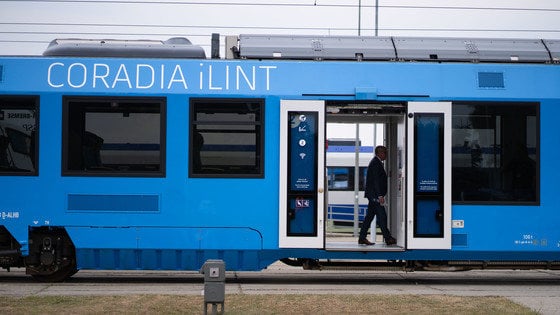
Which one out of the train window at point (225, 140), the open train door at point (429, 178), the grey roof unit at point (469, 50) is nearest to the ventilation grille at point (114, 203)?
the train window at point (225, 140)

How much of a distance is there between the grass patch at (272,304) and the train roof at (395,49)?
401 centimetres

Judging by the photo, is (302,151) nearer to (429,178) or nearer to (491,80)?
(429,178)

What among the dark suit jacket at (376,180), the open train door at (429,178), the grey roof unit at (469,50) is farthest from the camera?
the dark suit jacket at (376,180)

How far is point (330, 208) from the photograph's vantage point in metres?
34.6

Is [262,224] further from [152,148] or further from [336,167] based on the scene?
[336,167]

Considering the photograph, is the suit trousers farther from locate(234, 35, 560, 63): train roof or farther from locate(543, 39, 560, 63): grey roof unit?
locate(543, 39, 560, 63): grey roof unit

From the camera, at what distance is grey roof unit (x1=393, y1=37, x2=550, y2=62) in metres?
13.7

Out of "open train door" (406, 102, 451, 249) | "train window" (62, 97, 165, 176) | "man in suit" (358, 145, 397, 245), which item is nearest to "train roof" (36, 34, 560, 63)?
"train window" (62, 97, 165, 176)

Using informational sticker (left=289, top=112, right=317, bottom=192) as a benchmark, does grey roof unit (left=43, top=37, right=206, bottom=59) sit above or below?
above

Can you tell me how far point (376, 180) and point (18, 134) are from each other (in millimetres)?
5449

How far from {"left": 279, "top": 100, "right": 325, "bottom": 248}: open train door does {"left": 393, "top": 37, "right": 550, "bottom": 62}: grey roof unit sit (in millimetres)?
1904

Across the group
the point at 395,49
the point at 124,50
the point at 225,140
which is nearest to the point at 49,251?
the point at 225,140

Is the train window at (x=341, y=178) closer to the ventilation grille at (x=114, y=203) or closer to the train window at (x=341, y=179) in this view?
the train window at (x=341, y=179)

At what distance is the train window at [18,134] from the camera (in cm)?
1307
